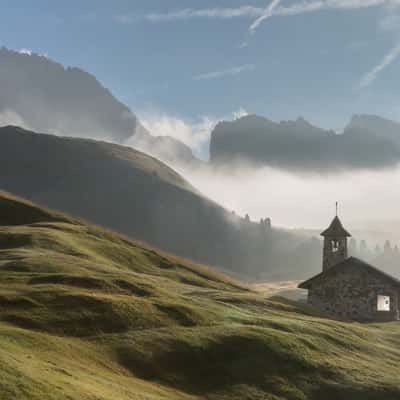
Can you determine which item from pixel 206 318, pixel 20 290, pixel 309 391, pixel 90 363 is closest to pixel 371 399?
pixel 309 391

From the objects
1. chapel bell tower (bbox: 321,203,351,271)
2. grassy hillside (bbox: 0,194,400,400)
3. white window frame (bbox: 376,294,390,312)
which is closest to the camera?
grassy hillside (bbox: 0,194,400,400)

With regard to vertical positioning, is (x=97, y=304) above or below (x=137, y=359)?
above

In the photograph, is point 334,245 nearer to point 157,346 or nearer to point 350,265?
point 350,265

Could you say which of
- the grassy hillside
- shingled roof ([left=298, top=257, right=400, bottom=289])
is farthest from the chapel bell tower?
the grassy hillside

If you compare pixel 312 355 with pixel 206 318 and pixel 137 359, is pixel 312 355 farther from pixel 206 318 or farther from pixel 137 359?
pixel 137 359

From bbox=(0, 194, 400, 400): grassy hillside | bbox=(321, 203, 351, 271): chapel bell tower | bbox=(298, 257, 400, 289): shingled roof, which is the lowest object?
bbox=(0, 194, 400, 400): grassy hillside

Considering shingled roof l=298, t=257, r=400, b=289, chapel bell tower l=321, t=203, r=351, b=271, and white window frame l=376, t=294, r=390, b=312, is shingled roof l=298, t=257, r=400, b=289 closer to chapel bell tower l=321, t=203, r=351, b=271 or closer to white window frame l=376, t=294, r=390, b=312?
white window frame l=376, t=294, r=390, b=312

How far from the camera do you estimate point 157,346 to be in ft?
109

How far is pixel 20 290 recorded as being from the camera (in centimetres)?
3859

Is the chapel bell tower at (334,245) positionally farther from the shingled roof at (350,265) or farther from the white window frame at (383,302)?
the shingled roof at (350,265)

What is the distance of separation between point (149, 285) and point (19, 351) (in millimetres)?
22918

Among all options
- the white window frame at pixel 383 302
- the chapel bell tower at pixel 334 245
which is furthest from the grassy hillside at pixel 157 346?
the chapel bell tower at pixel 334 245

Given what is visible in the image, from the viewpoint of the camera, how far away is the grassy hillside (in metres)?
25.8

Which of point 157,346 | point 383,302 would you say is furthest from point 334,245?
point 157,346
